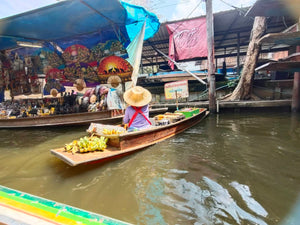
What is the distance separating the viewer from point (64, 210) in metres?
1.33

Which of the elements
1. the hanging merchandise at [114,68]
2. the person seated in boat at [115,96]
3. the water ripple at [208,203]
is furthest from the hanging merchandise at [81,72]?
the water ripple at [208,203]

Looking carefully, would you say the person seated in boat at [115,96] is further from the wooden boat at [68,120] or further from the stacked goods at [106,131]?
the stacked goods at [106,131]

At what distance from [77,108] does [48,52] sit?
3.77 meters

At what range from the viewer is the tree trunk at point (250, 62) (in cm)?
878

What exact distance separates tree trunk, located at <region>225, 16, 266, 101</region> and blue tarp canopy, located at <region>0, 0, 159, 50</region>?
5.91m

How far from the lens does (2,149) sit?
4.95m

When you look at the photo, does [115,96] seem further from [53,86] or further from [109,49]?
[53,86]

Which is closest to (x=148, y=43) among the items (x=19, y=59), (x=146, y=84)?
(x=146, y=84)

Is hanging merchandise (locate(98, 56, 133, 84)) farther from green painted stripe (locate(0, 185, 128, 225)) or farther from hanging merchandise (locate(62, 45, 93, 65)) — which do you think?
green painted stripe (locate(0, 185, 128, 225))

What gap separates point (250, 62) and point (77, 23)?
930 cm

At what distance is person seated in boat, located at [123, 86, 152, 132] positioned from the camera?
4320 millimetres

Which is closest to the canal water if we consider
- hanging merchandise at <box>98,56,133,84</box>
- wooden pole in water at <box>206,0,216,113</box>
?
hanging merchandise at <box>98,56,133,84</box>

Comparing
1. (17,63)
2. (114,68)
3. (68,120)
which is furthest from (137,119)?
(17,63)

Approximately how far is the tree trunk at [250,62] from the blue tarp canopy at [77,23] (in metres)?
5.91
